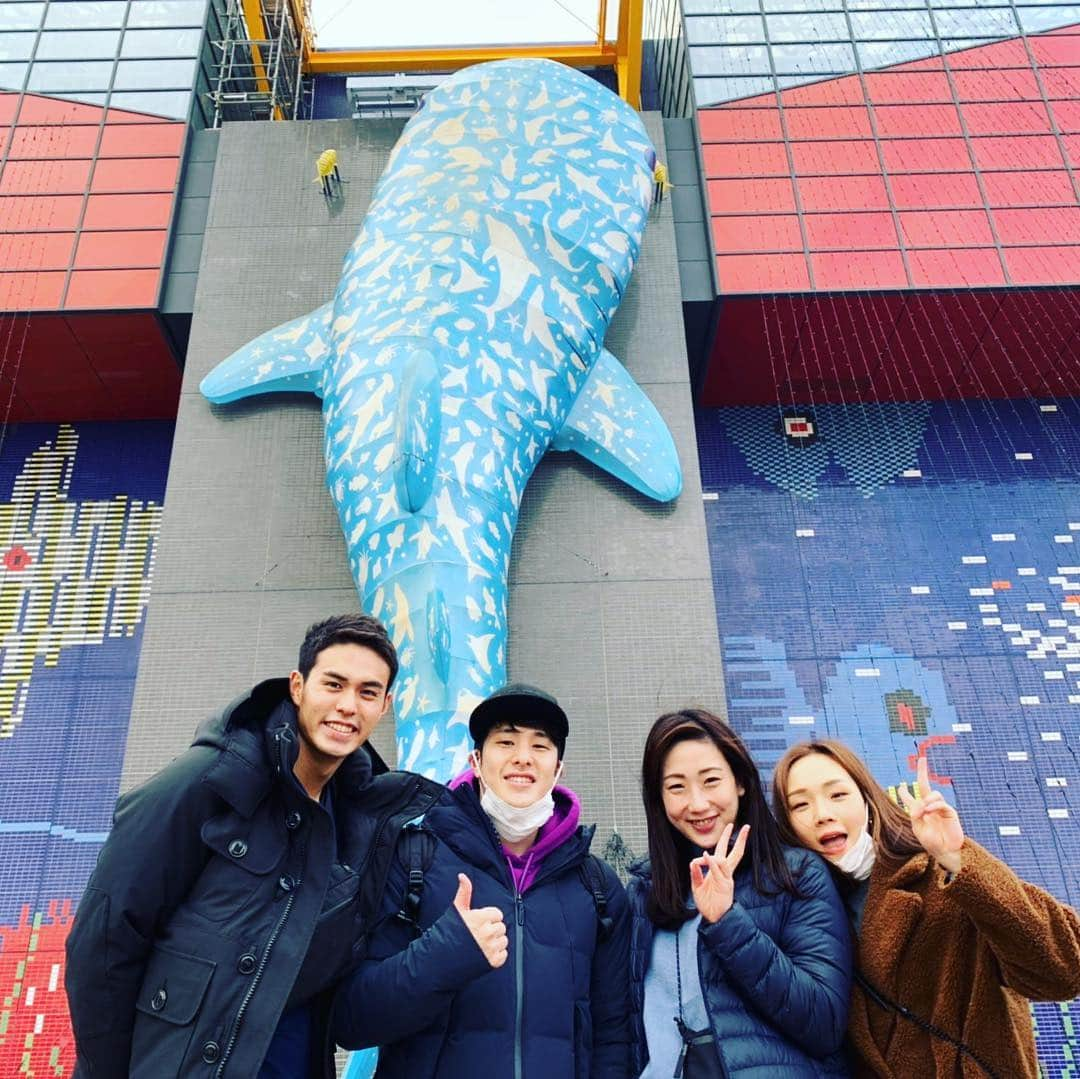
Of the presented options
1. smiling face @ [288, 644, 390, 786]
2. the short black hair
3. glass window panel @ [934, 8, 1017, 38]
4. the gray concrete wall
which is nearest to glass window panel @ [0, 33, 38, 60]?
the gray concrete wall

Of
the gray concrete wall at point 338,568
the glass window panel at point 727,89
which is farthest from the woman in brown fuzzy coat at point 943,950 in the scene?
the glass window panel at point 727,89

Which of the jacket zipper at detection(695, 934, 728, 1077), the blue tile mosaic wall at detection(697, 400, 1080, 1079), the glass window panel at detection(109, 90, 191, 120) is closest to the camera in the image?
the jacket zipper at detection(695, 934, 728, 1077)

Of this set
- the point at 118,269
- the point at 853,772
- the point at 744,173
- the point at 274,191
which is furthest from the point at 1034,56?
the point at 853,772

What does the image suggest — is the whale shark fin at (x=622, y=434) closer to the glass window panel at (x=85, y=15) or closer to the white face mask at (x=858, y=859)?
the white face mask at (x=858, y=859)

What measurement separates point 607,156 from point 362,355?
2566 millimetres

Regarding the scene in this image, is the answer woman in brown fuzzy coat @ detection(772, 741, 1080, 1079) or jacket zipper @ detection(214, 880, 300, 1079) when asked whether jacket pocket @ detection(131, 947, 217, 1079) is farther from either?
woman in brown fuzzy coat @ detection(772, 741, 1080, 1079)

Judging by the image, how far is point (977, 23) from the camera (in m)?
12.1

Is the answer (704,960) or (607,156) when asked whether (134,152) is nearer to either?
(607,156)

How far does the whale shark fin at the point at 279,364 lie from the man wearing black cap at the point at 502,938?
5522 mm

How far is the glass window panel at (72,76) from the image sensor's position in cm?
1139

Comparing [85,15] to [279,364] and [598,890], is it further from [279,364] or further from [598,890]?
[598,890]

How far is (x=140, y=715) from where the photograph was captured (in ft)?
23.3

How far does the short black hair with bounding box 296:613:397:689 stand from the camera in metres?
2.68

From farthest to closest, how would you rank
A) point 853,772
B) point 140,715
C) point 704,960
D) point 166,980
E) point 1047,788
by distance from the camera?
A: 1. point 1047,788
2. point 140,715
3. point 853,772
4. point 704,960
5. point 166,980
